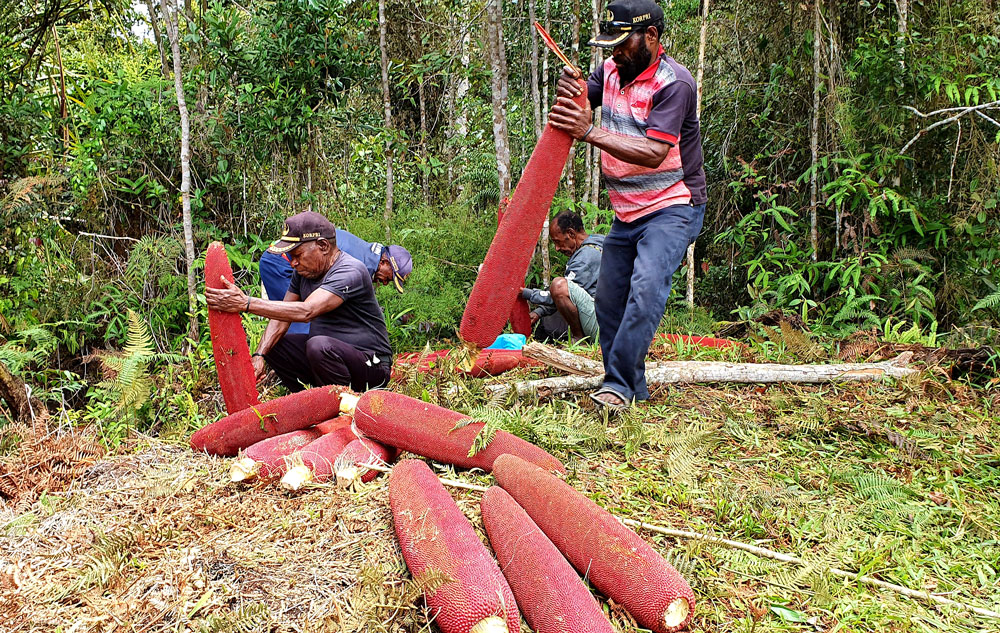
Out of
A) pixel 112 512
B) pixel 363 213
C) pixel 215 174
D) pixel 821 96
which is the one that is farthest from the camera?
pixel 363 213

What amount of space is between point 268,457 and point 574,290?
3344 mm

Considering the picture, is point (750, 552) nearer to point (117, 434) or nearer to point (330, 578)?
point (330, 578)

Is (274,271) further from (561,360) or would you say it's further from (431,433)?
(431,433)

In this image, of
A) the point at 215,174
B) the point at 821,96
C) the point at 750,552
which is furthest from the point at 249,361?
the point at 821,96

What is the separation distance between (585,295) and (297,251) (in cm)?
253

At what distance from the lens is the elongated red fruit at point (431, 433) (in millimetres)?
3076

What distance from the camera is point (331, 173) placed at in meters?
7.55

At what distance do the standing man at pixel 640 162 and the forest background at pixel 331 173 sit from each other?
248 cm

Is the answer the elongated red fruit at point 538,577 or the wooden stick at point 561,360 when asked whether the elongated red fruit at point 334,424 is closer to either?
the elongated red fruit at point 538,577

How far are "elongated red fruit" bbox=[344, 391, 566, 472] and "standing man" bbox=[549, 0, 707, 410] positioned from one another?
1000 millimetres

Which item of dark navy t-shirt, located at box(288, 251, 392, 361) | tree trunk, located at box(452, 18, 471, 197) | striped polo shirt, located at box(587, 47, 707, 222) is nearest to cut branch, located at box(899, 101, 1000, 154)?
striped polo shirt, located at box(587, 47, 707, 222)

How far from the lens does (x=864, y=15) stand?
22.3 feet

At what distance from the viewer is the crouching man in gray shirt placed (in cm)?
598

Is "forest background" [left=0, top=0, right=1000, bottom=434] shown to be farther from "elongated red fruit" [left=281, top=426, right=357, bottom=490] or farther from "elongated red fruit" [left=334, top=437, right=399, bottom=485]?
"elongated red fruit" [left=334, top=437, right=399, bottom=485]
